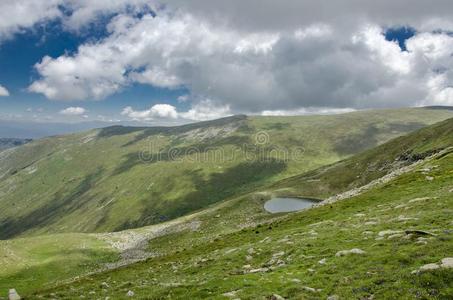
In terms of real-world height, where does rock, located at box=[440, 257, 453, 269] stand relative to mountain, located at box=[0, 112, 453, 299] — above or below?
above

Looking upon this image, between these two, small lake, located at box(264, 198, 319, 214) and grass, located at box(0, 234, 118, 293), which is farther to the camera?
small lake, located at box(264, 198, 319, 214)

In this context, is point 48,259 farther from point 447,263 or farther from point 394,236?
point 447,263

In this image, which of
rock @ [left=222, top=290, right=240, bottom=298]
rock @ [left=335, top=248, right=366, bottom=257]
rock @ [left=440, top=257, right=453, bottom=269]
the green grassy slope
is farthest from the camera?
rock @ [left=335, top=248, right=366, bottom=257]

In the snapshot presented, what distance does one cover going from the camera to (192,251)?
54.5m

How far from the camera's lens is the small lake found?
108188 mm

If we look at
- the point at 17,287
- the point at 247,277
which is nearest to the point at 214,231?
the point at 17,287

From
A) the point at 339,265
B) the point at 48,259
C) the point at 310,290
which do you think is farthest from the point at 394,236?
the point at 48,259

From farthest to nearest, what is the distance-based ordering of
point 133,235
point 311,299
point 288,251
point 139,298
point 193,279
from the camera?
point 133,235
point 288,251
point 193,279
point 139,298
point 311,299

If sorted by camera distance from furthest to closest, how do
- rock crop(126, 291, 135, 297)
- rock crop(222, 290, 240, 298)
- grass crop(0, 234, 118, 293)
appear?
grass crop(0, 234, 118, 293) < rock crop(126, 291, 135, 297) < rock crop(222, 290, 240, 298)

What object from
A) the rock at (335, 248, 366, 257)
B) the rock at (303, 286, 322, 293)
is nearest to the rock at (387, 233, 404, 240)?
the rock at (335, 248, 366, 257)

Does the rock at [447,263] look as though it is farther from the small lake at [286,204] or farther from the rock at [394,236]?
the small lake at [286,204]

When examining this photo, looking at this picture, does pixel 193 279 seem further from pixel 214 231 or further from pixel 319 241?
pixel 214 231

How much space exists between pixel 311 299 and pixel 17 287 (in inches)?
2108

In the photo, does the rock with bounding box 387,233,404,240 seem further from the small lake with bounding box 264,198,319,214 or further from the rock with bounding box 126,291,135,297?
the small lake with bounding box 264,198,319,214
